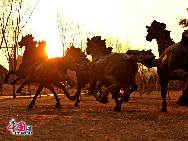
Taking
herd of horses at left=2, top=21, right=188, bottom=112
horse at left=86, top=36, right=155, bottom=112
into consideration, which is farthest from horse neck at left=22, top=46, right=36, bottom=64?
horse at left=86, top=36, right=155, bottom=112

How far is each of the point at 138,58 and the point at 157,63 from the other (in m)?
0.98

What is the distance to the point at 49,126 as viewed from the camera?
10.3 meters

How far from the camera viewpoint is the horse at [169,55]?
12584mm

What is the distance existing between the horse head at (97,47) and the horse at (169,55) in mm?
2627

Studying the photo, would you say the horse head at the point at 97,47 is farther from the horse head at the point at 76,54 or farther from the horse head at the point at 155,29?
the horse head at the point at 155,29

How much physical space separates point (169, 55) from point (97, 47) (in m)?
5.33

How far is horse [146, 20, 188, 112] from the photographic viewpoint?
41.3 ft

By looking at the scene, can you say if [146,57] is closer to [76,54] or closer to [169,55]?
[169,55]

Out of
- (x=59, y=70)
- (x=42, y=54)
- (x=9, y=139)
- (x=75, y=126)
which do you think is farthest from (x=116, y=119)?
(x=42, y=54)

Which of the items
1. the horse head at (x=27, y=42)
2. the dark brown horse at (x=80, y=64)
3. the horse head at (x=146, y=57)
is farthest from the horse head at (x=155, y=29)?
the horse head at (x=27, y=42)

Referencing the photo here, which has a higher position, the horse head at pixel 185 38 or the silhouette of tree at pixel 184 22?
the silhouette of tree at pixel 184 22

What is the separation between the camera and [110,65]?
14609 millimetres
